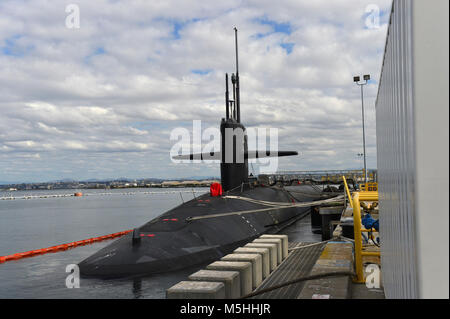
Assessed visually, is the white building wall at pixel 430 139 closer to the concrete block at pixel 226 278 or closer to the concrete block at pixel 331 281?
the concrete block at pixel 331 281

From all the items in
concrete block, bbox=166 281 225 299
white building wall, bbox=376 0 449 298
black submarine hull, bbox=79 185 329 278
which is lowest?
black submarine hull, bbox=79 185 329 278

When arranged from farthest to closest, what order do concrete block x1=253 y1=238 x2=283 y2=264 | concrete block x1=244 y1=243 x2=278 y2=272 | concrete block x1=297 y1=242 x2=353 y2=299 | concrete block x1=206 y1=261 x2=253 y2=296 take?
concrete block x1=253 y1=238 x2=283 y2=264 → concrete block x1=244 y1=243 x2=278 y2=272 → concrete block x1=206 y1=261 x2=253 y2=296 → concrete block x1=297 y1=242 x2=353 y2=299

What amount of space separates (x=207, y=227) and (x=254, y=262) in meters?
8.39

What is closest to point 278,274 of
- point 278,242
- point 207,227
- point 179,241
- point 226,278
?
point 278,242

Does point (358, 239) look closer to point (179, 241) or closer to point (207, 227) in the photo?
point (179, 241)

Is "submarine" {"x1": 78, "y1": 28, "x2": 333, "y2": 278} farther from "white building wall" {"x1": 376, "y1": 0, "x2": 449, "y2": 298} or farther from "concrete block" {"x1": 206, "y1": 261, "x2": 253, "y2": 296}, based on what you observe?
"white building wall" {"x1": 376, "y1": 0, "x2": 449, "y2": 298}

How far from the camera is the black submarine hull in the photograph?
49.0ft

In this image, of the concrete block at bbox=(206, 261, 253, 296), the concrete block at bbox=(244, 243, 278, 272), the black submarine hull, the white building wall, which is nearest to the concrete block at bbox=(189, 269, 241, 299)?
the concrete block at bbox=(206, 261, 253, 296)

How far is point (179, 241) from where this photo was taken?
1639cm

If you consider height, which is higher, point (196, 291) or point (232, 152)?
point (232, 152)

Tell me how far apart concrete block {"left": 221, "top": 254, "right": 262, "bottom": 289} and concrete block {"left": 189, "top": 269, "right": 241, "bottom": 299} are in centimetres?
127
